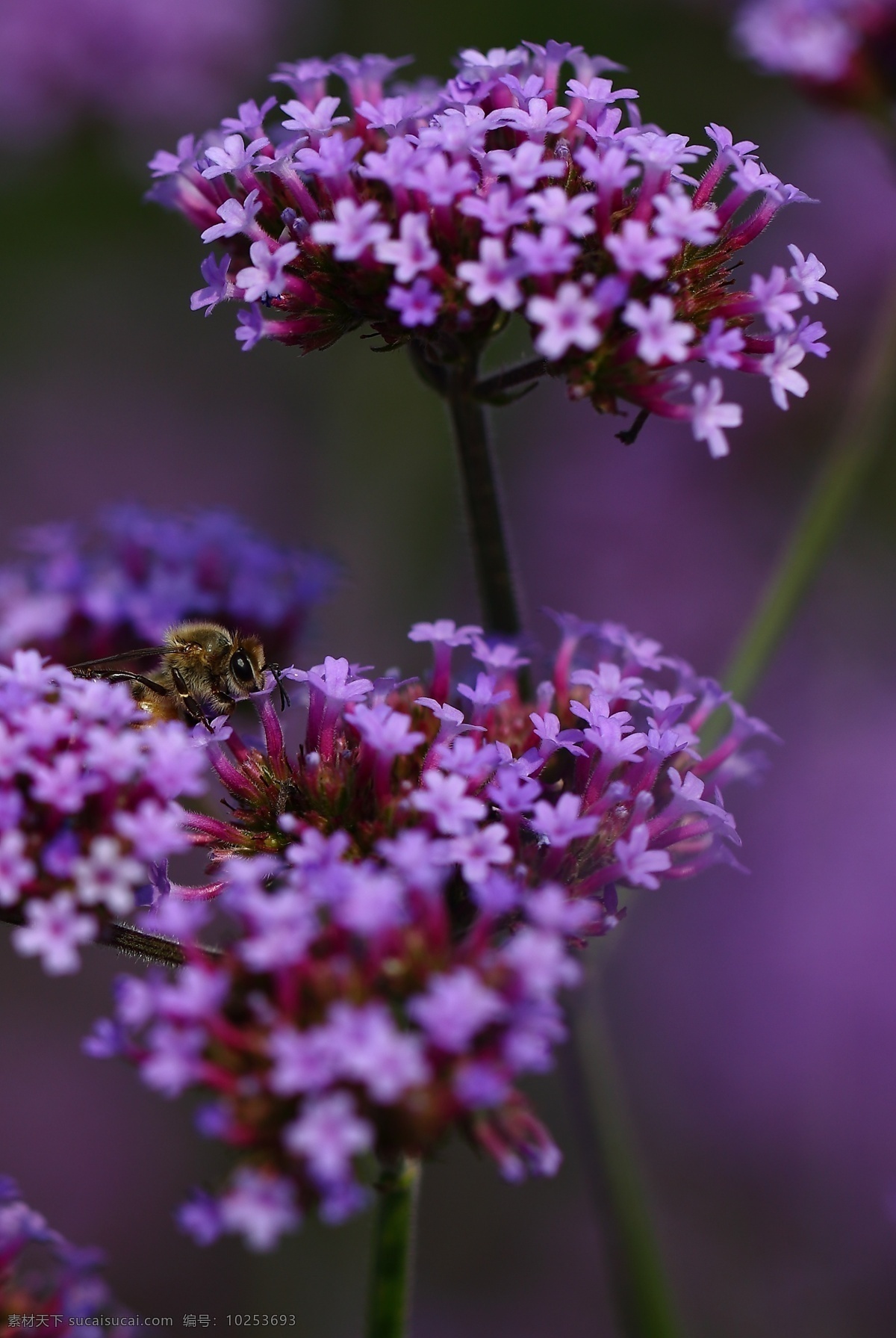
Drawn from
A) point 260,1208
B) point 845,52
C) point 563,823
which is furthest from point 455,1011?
point 845,52

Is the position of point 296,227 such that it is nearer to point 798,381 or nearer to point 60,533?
point 798,381

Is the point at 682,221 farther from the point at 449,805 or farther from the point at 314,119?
the point at 449,805

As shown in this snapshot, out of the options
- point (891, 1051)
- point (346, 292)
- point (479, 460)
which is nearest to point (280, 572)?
point (479, 460)

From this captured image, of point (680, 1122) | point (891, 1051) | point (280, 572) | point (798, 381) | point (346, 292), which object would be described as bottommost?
point (680, 1122)

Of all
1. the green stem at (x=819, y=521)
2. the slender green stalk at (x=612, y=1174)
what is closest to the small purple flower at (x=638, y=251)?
the slender green stalk at (x=612, y=1174)

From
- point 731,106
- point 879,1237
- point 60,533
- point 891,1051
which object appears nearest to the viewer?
point 60,533
